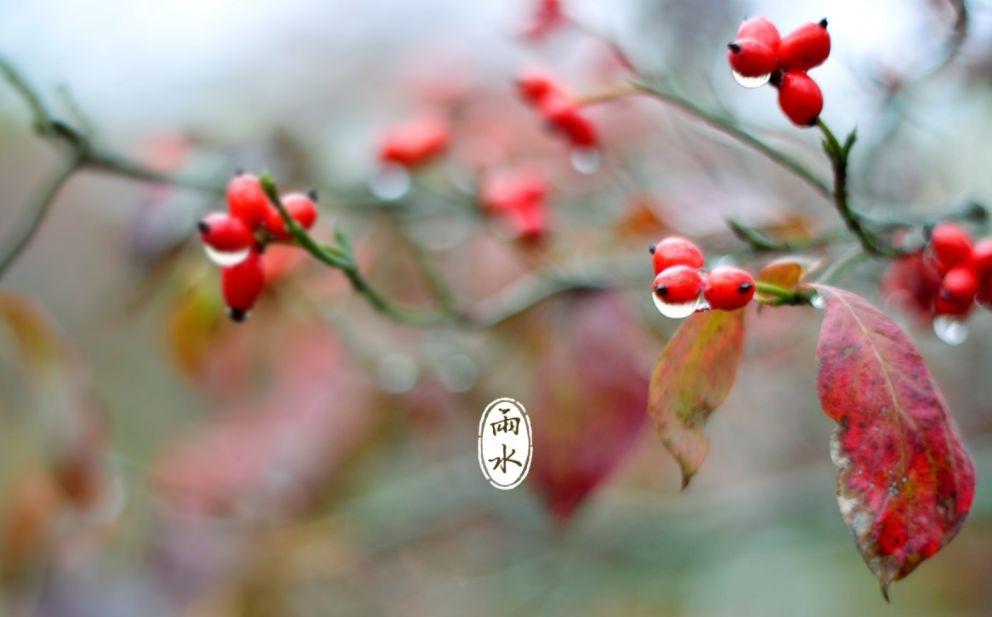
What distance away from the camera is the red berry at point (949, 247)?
533mm

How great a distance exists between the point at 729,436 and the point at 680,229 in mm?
1212

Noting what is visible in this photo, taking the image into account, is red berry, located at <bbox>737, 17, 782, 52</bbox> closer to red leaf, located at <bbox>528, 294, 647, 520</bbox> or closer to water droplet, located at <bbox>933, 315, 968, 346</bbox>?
water droplet, located at <bbox>933, 315, 968, 346</bbox>

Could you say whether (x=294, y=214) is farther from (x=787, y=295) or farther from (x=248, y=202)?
(x=787, y=295)

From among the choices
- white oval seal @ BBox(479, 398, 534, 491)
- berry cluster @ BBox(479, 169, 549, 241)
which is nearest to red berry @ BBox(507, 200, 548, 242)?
berry cluster @ BBox(479, 169, 549, 241)

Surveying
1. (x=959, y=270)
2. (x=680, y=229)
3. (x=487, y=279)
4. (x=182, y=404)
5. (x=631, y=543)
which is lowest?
(x=182, y=404)

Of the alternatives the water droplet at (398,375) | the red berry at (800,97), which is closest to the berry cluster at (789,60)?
the red berry at (800,97)

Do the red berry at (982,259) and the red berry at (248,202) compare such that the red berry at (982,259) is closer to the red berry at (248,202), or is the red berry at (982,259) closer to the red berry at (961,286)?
the red berry at (961,286)

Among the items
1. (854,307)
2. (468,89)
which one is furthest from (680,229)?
(468,89)

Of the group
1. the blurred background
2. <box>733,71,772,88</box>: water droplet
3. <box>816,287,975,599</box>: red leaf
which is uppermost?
<box>733,71,772,88</box>: water droplet

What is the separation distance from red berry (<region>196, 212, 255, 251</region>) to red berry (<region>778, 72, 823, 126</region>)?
1.08 ft

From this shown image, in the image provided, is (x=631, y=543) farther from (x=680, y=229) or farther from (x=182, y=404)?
(x=182, y=404)

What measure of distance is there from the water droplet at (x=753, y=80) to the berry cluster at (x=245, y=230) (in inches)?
10.8

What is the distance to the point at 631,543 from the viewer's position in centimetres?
171

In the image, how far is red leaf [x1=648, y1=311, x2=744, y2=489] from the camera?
462 mm
